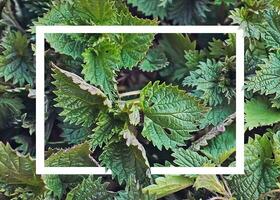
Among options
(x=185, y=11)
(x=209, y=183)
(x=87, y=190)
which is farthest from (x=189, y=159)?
(x=185, y=11)

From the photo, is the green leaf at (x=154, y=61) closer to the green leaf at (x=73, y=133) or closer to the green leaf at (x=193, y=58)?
the green leaf at (x=193, y=58)

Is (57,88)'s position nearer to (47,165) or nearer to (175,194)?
(47,165)

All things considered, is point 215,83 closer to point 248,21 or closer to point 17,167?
point 248,21

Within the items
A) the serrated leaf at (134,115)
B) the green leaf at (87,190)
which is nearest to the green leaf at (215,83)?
the serrated leaf at (134,115)

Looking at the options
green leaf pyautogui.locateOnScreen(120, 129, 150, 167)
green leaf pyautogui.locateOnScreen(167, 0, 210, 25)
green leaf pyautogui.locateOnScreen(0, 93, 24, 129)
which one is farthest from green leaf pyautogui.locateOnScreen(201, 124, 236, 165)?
green leaf pyautogui.locateOnScreen(0, 93, 24, 129)

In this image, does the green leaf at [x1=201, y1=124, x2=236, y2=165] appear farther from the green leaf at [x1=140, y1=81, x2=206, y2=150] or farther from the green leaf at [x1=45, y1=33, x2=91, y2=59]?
the green leaf at [x1=45, y1=33, x2=91, y2=59]

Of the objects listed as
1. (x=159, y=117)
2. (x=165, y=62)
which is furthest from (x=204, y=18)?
(x=159, y=117)

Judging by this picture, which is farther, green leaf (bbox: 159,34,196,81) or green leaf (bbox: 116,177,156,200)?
green leaf (bbox: 159,34,196,81)
